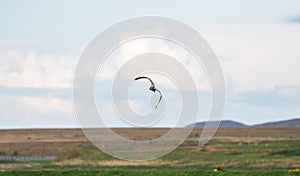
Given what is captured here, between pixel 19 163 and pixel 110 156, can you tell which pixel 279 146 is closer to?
pixel 110 156

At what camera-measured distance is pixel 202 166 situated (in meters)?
61.5

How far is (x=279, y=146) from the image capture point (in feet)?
254

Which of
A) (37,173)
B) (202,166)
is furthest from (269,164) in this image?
(37,173)

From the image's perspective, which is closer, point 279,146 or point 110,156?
point 110,156

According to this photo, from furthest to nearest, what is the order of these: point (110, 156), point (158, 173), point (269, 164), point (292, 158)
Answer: point (110, 156) → point (292, 158) → point (269, 164) → point (158, 173)

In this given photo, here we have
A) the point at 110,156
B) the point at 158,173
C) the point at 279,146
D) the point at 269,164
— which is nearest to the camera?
the point at 158,173

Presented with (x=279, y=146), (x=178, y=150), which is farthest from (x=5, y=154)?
(x=279, y=146)

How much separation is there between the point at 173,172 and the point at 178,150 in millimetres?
28943

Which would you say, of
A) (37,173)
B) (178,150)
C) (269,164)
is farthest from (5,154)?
(37,173)

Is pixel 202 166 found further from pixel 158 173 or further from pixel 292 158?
pixel 158 173

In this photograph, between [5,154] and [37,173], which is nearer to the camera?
[37,173]

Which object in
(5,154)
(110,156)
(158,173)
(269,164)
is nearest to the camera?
(158,173)

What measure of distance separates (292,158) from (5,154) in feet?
96.7

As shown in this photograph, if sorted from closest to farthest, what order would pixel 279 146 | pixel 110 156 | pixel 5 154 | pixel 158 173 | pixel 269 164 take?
1. pixel 158 173
2. pixel 269 164
3. pixel 110 156
4. pixel 279 146
5. pixel 5 154
